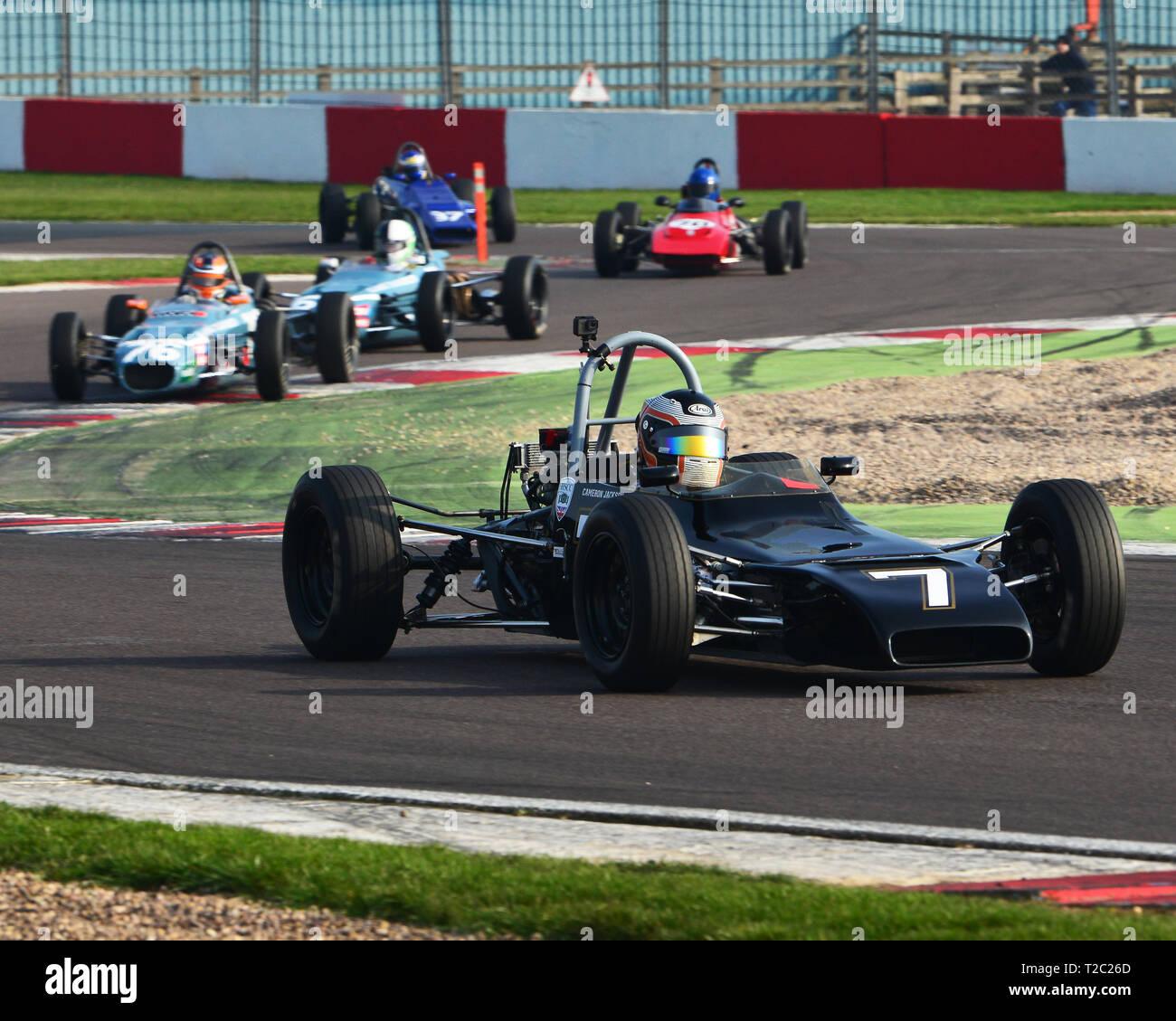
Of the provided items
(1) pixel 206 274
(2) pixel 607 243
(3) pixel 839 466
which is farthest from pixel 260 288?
(3) pixel 839 466

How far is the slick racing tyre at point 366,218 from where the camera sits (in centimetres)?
2748

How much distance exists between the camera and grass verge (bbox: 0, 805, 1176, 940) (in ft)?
17.2

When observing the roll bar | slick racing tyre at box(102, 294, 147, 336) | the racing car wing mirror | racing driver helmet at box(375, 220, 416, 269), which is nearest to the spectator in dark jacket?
racing driver helmet at box(375, 220, 416, 269)

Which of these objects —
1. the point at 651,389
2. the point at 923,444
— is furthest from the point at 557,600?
the point at 651,389

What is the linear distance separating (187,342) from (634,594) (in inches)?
450

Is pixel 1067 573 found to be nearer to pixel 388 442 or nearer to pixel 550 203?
pixel 388 442

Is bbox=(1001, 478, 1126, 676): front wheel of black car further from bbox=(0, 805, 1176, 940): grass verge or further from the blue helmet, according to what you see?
the blue helmet

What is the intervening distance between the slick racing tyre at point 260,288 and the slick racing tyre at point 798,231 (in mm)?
7842

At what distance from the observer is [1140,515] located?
43.3 feet

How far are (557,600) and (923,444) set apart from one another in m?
6.52

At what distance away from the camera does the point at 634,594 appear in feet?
25.9

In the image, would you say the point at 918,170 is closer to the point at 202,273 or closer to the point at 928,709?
the point at 202,273

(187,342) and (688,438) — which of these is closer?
(688,438)
